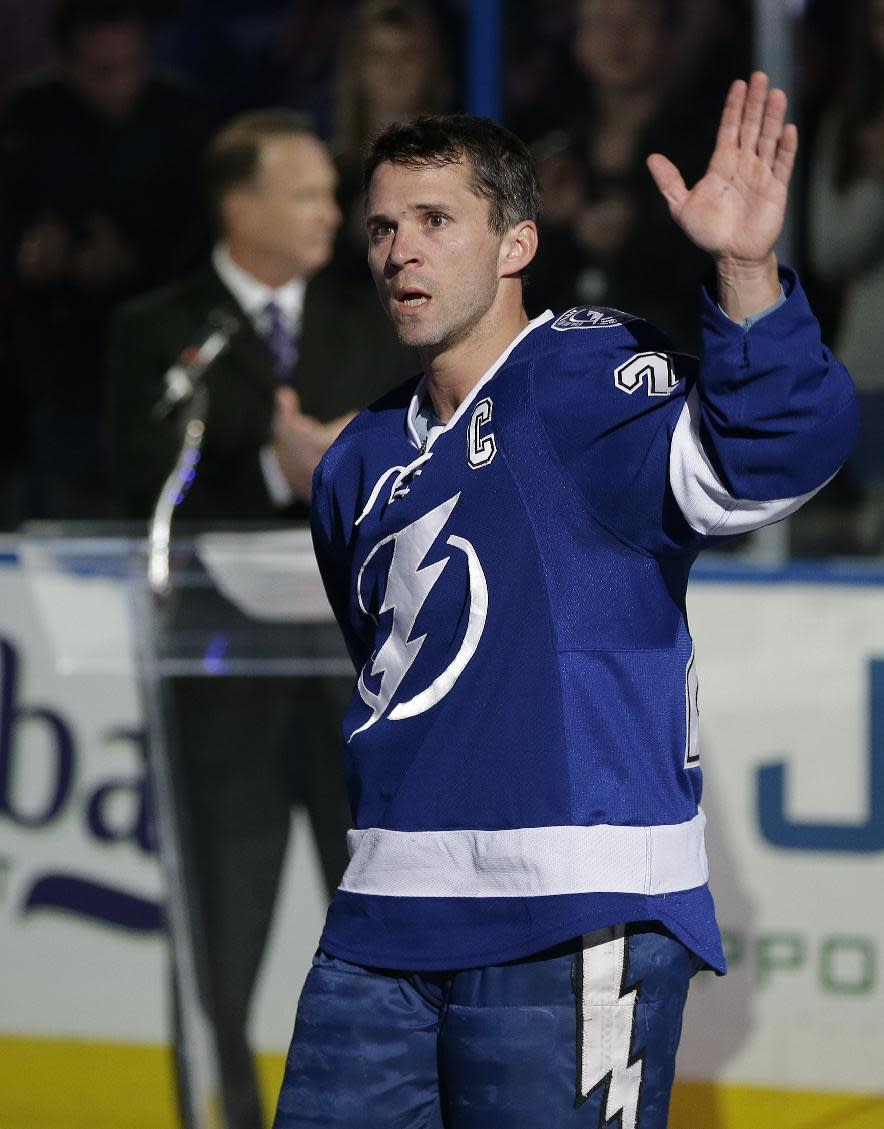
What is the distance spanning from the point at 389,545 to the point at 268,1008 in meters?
1.82

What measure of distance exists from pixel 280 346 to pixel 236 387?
0.15 metres

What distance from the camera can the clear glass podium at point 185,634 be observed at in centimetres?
414

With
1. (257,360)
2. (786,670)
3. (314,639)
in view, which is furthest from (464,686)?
(257,360)

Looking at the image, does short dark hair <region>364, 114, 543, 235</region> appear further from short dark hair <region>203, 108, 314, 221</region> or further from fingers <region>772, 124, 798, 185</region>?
short dark hair <region>203, 108, 314, 221</region>

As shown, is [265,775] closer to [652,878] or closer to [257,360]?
[257,360]

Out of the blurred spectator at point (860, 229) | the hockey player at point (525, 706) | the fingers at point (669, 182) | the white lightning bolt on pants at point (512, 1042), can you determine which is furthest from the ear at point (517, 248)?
the blurred spectator at point (860, 229)

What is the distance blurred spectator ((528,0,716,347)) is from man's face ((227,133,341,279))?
1.88 ft

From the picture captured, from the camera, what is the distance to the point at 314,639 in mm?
4168

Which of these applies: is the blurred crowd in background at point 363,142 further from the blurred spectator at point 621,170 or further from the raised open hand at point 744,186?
the raised open hand at point 744,186

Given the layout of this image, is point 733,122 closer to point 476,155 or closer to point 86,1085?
point 476,155

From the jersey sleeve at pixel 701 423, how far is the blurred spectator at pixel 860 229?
6.34 ft

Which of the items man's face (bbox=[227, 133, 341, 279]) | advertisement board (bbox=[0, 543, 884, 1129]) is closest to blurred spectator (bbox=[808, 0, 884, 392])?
advertisement board (bbox=[0, 543, 884, 1129])

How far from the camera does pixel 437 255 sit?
8.38 ft

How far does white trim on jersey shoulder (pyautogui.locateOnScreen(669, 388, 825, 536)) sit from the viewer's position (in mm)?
2273
